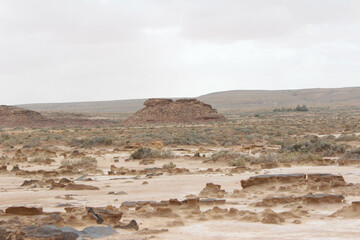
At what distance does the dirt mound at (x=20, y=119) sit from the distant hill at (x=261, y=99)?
271 ft

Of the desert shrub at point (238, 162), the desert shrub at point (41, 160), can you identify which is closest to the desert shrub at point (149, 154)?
the desert shrub at point (41, 160)

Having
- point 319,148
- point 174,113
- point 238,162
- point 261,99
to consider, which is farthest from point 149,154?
point 261,99

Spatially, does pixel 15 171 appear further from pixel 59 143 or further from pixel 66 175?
pixel 59 143

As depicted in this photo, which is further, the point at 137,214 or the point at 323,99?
the point at 323,99

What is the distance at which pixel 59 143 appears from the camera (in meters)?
32.0

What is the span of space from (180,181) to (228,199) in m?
3.20

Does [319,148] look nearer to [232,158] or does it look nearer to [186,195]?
[232,158]

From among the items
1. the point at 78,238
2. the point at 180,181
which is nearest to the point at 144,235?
the point at 78,238

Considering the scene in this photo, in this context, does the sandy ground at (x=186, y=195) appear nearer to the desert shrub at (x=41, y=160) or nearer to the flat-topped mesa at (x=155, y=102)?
the desert shrub at (x=41, y=160)

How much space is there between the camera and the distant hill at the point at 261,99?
525 feet

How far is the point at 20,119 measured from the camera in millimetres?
68000

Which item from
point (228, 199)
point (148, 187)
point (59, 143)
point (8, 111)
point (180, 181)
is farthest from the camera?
point (8, 111)

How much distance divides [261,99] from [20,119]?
11336 centimetres

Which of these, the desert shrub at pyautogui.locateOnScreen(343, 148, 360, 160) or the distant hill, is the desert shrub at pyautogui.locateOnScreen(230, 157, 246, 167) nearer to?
the desert shrub at pyautogui.locateOnScreen(343, 148, 360, 160)
